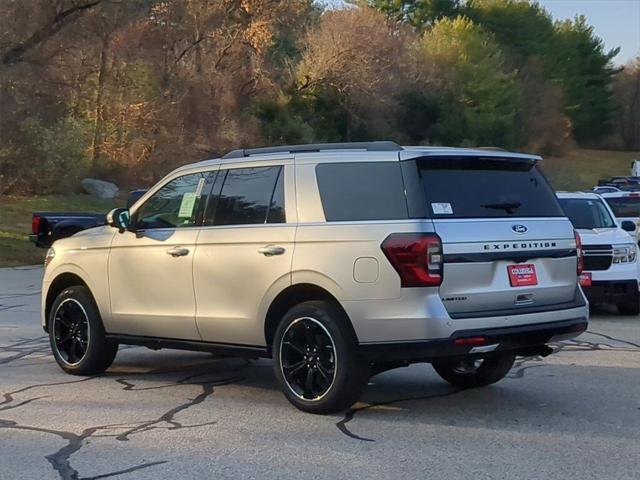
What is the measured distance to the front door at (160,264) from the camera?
8070 millimetres

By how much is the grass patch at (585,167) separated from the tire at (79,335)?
53953mm

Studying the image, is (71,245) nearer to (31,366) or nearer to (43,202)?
(31,366)

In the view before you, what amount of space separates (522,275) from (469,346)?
75 cm

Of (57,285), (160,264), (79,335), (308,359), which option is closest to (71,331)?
(79,335)

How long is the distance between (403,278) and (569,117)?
87.2 metres

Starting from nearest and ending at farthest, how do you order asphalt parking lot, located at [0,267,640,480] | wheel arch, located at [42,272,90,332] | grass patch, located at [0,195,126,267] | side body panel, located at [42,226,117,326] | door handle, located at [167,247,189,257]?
asphalt parking lot, located at [0,267,640,480] < door handle, located at [167,247,189,257] < side body panel, located at [42,226,117,326] < wheel arch, located at [42,272,90,332] < grass patch, located at [0,195,126,267]

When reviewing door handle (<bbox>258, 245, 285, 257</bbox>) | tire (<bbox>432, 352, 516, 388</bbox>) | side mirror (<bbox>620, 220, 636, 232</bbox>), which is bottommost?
tire (<bbox>432, 352, 516, 388</bbox>)

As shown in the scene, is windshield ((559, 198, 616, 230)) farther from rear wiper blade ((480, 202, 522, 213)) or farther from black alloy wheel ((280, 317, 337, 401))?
black alloy wheel ((280, 317, 337, 401))

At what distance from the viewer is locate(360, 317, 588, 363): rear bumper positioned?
21.9ft

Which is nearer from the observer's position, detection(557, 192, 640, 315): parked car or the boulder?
detection(557, 192, 640, 315): parked car

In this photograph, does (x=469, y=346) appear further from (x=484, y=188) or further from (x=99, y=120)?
(x=99, y=120)

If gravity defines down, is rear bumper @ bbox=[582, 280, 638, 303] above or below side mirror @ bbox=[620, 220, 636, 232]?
below

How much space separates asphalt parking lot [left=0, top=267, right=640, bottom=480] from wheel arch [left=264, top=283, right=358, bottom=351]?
2.12 feet

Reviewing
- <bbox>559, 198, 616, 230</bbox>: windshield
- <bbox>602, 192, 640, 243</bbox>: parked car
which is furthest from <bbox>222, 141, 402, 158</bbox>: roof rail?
<bbox>602, 192, 640, 243</bbox>: parked car
